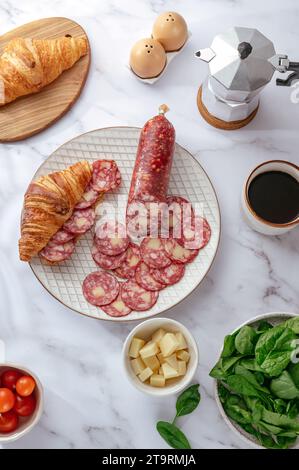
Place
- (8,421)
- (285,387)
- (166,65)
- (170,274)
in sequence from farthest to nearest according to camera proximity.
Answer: (166,65), (170,274), (8,421), (285,387)

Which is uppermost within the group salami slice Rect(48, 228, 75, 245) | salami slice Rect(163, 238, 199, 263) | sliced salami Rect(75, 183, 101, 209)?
sliced salami Rect(75, 183, 101, 209)

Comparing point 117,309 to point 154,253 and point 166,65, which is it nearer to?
point 154,253

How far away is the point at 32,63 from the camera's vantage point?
1723mm

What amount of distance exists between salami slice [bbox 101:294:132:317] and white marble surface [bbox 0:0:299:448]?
0.22 ft

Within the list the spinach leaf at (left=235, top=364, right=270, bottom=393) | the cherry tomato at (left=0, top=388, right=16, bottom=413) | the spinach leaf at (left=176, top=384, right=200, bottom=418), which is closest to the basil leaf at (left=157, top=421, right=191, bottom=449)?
the spinach leaf at (left=176, top=384, right=200, bottom=418)

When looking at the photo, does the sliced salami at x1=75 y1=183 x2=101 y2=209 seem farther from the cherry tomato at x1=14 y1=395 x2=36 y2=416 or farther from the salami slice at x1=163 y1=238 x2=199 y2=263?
the cherry tomato at x1=14 y1=395 x2=36 y2=416

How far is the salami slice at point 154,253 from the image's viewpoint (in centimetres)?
169

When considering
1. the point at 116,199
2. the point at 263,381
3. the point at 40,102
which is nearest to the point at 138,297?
the point at 116,199

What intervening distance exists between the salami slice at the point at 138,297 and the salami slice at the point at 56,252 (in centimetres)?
17

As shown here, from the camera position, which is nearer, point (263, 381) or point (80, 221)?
point (263, 381)

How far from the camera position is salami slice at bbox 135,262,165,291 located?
168 centimetres

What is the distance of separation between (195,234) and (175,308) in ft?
0.64

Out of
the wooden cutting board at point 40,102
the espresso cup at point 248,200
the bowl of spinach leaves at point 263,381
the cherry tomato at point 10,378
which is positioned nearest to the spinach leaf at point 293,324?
the bowl of spinach leaves at point 263,381

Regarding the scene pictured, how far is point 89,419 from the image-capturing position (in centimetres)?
171
